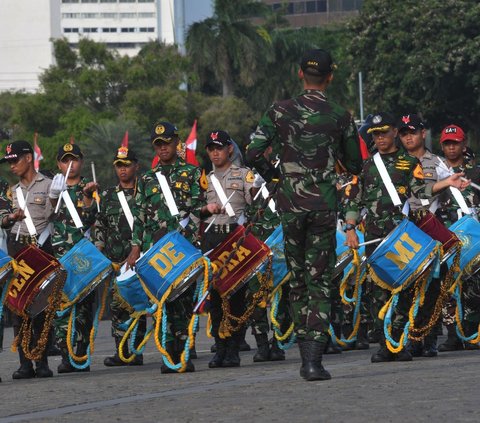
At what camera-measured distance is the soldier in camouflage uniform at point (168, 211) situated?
12.9m

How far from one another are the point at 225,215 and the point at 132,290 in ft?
3.31

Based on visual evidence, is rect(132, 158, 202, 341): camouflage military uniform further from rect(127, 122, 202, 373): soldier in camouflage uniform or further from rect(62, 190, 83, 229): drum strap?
rect(62, 190, 83, 229): drum strap

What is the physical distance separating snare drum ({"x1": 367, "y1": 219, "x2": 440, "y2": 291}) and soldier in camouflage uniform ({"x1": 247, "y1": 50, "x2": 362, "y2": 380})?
1726mm

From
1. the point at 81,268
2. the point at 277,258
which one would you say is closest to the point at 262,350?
the point at 277,258

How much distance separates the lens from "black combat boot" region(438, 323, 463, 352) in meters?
15.1

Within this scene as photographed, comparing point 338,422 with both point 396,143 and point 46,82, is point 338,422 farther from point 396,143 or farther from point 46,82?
point 46,82

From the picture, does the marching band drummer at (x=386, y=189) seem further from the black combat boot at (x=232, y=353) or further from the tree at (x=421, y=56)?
the tree at (x=421, y=56)

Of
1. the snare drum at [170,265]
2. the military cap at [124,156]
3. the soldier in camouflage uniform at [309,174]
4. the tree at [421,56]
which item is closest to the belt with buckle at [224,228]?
the snare drum at [170,265]

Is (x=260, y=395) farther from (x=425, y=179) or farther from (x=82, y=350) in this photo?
(x=425, y=179)

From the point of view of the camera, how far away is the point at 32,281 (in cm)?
1300

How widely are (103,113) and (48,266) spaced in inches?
2487

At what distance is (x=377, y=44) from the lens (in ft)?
209

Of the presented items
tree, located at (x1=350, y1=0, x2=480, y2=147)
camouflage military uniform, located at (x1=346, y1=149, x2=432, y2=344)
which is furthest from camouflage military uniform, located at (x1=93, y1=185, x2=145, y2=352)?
tree, located at (x1=350, y1=0, x2=480, y2=147)

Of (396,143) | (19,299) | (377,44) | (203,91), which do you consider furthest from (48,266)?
(203,91)
